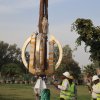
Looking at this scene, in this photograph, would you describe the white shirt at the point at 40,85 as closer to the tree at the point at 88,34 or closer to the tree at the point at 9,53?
the tree at the point at 88,34

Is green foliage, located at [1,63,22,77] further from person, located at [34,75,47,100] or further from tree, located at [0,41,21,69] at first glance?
person, located at [34,75,47,100]

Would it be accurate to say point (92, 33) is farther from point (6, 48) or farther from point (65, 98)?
point (6, 48)

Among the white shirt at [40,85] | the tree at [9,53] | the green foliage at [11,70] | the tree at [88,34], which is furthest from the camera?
the tree at [9,53]

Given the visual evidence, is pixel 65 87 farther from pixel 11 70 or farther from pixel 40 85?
pixel 11 70

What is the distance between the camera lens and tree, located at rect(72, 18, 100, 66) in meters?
29.0

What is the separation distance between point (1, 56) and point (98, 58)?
2444 inches

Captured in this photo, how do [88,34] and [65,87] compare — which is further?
[88,34]

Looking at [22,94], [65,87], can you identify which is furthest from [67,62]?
[65,87]

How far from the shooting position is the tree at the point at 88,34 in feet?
95.2

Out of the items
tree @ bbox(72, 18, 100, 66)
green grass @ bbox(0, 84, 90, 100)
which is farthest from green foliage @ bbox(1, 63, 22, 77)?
tree @ bbox(72, 18, 100, 66)

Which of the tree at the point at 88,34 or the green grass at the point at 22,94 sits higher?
the tree at the point at 88,34

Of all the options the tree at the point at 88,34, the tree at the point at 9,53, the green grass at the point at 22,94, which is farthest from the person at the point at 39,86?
the tree at the point at 9,53

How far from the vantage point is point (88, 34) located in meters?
28.8

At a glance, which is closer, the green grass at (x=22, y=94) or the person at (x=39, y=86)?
the person at (x=39, y=86)
